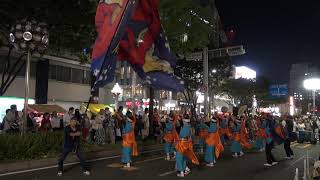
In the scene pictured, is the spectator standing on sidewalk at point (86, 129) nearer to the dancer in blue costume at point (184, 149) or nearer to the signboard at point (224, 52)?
the dancer in blue costume at point (184, 149)

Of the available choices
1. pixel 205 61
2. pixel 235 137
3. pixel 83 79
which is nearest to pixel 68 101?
pixel 83 79

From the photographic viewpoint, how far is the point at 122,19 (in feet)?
37.2

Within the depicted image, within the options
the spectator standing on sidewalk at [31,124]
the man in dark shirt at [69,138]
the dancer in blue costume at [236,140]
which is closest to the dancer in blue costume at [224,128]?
the dancer in blue costume at [236,140]

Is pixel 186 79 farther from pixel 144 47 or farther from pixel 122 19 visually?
pixel 122 19

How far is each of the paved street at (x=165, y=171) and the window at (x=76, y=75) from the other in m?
26.7

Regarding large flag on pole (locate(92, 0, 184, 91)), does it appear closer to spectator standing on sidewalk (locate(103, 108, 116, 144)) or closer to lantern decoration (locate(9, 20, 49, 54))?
lantern decoration (locate(9, 20, 49, 54))

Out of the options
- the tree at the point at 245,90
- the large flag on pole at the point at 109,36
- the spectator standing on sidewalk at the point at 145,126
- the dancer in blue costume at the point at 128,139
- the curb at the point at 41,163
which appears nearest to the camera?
the large flag on pole at the point at 109,36

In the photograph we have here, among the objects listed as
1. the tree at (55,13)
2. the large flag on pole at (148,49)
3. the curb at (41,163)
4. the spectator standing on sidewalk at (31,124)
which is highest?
the tree at (55,13)

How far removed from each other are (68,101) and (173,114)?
27.3 meters

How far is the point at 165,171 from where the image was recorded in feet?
47.5

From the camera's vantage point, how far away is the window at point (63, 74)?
1639 inches

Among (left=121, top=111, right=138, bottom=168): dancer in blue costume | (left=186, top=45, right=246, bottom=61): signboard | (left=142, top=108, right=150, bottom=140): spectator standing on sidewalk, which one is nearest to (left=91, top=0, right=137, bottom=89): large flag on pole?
(left=121, top=111, right=138, bottom=168): dancer in blue costume

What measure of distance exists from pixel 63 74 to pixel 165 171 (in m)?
29.6

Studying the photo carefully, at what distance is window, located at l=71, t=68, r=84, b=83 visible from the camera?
43312 mm
